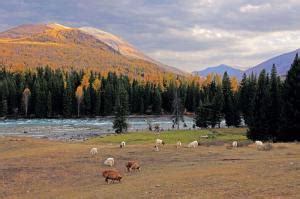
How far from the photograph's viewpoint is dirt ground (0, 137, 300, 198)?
80.7 feet

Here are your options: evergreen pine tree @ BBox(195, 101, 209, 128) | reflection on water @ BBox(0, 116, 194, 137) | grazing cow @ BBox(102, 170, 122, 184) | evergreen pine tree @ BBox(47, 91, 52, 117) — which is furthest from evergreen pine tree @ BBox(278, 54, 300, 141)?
evergreen pine tree @ BBox(47, 91, 52, 117)

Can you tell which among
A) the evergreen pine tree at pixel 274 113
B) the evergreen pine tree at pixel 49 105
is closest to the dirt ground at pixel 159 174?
the evergreen pine tree at pixel 274 113

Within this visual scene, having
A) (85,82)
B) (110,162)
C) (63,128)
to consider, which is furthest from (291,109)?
(85,82)

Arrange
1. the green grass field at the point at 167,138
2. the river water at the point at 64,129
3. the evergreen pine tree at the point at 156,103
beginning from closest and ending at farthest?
1. the green grass field at the point at 167,138
2. the river water at the point at 64,129
3. the evergreen pine tree at the point at 156,103

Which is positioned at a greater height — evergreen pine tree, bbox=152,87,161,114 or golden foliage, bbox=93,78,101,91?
golden foliage, bbox=93,78,101,91

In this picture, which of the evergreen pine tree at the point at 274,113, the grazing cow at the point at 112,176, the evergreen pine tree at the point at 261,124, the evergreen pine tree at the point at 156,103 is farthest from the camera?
the evergreen pine tree at the point at 156,103

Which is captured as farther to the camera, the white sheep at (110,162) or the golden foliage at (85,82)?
the golden foliage at (85,82)

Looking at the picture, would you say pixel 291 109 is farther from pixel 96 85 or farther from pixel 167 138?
pixel 96 85

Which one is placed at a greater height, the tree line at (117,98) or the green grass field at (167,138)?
the tree line at (117,98)

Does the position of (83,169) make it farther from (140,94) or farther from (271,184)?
(140,94)

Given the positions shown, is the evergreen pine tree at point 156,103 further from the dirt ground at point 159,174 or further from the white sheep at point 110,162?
the white sheep at point 110,162

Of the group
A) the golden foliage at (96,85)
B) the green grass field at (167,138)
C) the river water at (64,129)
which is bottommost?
the green grass field at (167,138)

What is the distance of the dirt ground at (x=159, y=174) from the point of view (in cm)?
2459

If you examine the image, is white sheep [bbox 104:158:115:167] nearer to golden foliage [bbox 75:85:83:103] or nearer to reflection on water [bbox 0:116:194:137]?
reflection on water [bbox 0:116:194:137]
